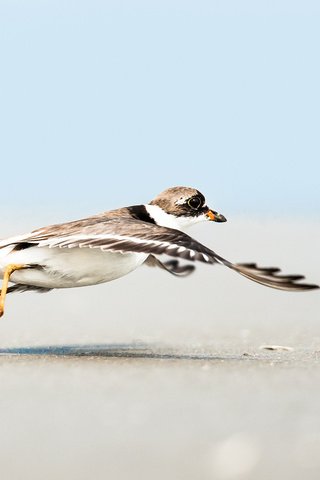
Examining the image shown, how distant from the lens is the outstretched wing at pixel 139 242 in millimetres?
10727

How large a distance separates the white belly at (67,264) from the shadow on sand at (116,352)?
0.62 m

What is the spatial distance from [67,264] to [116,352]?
1048 millimetres

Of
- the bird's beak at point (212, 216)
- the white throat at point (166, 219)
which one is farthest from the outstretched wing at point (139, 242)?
the bird's beak at point (212, 216)

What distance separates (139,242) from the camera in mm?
11000

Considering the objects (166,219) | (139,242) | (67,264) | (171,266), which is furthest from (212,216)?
(139,242)

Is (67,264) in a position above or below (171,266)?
above

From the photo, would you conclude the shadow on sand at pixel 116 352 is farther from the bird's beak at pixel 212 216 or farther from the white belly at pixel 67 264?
the bird's beak at pixel 212 216

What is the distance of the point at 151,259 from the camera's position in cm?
1321

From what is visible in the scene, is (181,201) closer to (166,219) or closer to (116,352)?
(166,219)

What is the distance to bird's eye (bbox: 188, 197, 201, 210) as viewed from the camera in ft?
41.9

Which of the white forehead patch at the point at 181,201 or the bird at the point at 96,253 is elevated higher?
the white forehead patch at the point at 181,201

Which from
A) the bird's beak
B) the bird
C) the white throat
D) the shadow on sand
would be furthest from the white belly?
the bird's beak

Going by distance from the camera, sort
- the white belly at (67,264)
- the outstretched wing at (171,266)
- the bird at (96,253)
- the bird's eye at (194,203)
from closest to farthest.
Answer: the bird at (96,253)
the white belly at (67,264)
the bird's eye at (194,203)
the outstretched wing at (171,266)

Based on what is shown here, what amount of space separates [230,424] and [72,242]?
3.13 m
